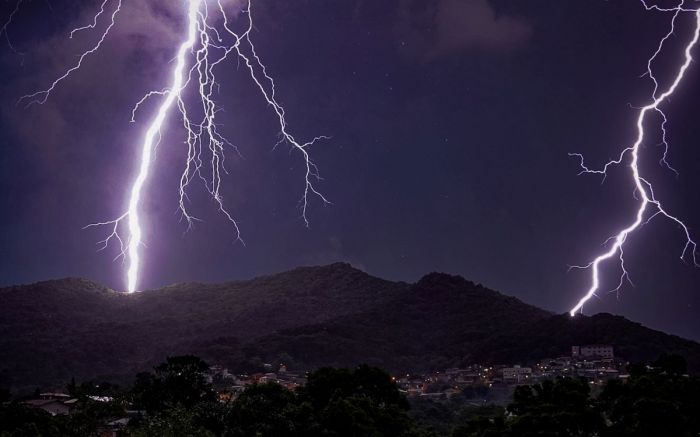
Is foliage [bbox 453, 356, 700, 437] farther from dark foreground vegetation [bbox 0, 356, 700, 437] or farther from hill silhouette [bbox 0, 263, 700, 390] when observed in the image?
hill silhouette [bbox 0, 263, 700, 390]

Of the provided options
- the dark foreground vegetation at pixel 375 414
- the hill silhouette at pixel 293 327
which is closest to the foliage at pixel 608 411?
the dark foreground vegetation at pixel 375 414

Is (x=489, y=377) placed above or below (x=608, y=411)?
above

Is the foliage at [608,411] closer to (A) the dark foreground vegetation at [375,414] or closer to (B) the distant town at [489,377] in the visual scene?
(A) the dark foreground vegetation at [375,414]

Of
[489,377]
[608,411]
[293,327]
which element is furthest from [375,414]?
[293,327]

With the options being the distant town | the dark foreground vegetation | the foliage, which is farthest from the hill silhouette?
the foliage

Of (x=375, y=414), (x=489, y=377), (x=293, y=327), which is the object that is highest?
(x=293, y=327)

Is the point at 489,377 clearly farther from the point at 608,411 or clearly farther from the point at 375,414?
the point at 608,411
